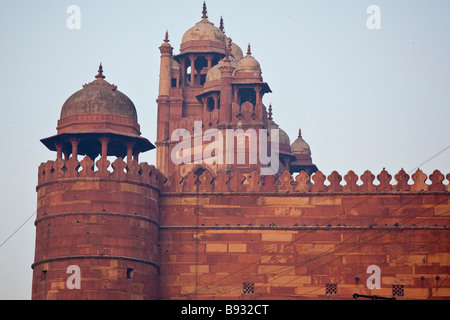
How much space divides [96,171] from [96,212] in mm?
1430

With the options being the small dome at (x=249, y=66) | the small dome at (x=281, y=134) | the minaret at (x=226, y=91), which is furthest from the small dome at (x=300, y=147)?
the minaret at (x=226, y=91)

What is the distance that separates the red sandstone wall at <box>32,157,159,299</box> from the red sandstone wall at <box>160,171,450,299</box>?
128 centimetres

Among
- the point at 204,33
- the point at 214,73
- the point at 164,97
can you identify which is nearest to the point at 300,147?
the point at 214,73

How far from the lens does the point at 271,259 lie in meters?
43.2

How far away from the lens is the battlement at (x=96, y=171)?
4244cm

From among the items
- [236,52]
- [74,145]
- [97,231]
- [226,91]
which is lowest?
[97,231]

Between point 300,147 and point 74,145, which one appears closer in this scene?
point 74,145

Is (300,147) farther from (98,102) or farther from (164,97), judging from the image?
(98,102)

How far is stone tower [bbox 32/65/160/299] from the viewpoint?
41.3 metres

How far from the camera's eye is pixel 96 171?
42.5m

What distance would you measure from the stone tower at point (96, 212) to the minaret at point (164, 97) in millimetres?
11440

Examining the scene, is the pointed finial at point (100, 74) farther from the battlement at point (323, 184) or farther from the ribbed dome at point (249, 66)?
the ribbed dome at point (249, 66)

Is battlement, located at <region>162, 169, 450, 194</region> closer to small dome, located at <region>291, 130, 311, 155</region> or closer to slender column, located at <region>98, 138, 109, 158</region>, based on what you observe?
slender column, located at <region>98, 138, 109, 158</region>
